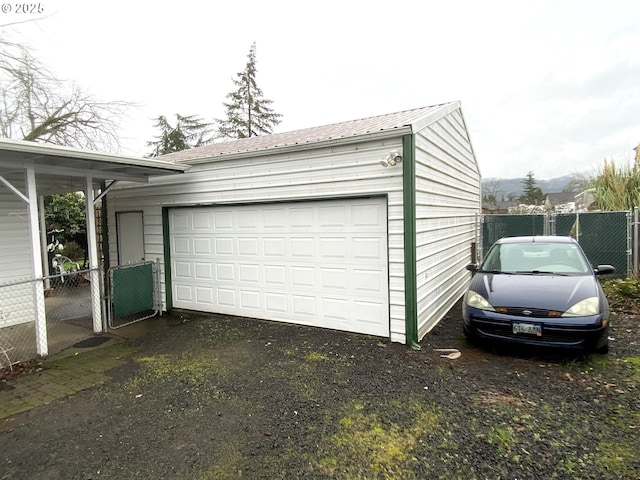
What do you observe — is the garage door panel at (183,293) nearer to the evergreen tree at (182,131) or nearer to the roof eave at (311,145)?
the roof eave at (311,145)

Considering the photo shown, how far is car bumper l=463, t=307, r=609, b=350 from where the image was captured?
3.91m

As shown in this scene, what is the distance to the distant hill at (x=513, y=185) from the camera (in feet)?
139

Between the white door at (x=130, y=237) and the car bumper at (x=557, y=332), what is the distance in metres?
7.08

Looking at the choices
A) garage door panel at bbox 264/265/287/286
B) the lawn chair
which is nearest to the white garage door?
garage door panel at bbox 264/265/287/286

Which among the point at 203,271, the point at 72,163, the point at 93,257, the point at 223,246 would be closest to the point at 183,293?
the point at 203,271

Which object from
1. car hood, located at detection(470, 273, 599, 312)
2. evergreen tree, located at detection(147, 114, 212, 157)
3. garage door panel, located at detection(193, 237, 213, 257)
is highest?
evergreen tree, located at detection(147, 114, 212, 157)

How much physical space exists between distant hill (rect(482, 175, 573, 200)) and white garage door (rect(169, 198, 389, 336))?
39228 millimetres

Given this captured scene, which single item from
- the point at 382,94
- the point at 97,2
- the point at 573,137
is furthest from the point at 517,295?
the point at 573,137

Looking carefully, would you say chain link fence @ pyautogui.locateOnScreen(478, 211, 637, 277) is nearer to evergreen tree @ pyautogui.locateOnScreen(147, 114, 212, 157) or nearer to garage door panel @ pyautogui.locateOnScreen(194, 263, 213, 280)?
garage door panel @ pyautogui.locateOnScreen(194, 263, 213, 280)

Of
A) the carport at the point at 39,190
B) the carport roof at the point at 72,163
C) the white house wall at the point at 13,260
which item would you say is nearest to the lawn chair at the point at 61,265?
the white house wall at the point at 13,260

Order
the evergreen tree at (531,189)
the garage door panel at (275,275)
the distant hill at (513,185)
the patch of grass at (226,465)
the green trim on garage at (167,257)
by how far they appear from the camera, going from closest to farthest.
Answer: the patch of grass at (226,465) → the garage door panel at (275,275) → the green trim on garage at (167,257) → the distant hill at (513,185) → the evergreen tree at (531,189)

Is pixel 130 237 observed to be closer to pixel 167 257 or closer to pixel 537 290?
pixel 167 257

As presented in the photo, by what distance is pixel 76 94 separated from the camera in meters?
12.1

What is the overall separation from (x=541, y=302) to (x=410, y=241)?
1.71m
